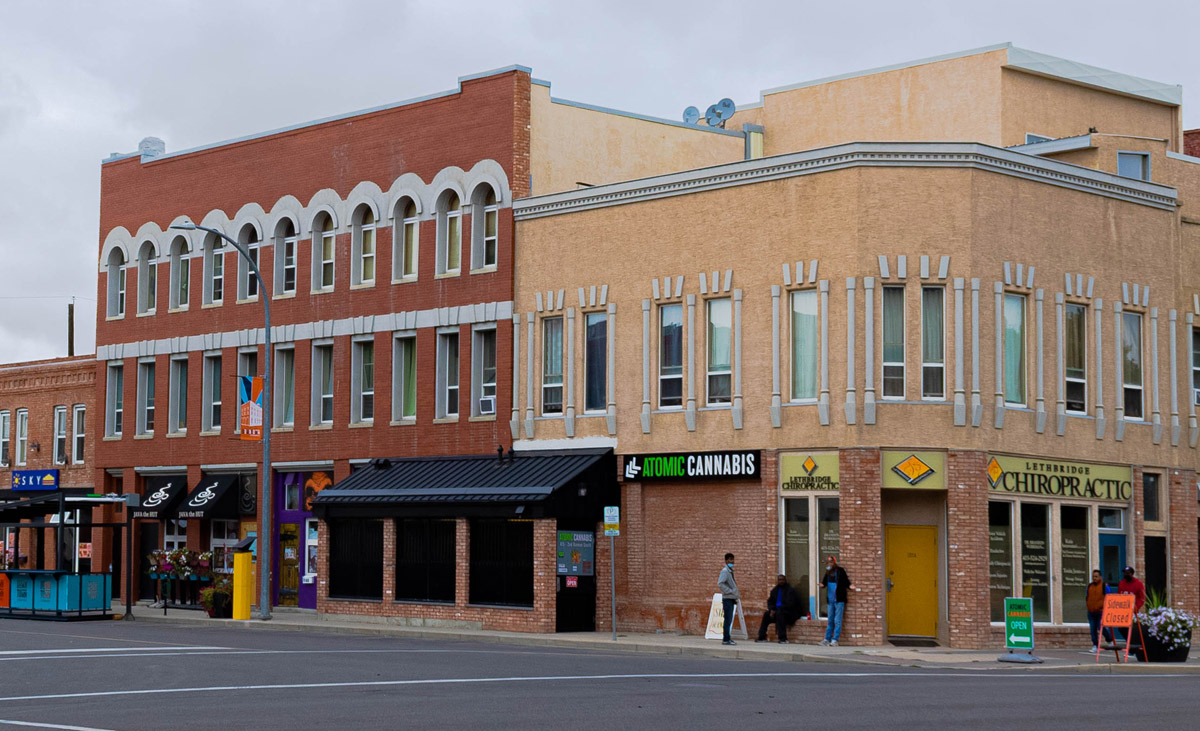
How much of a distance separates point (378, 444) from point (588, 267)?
817 centimetres

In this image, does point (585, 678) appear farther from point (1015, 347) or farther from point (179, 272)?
point (179, 272)

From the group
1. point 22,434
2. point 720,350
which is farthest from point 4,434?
point 720,350

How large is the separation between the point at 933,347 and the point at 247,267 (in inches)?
827

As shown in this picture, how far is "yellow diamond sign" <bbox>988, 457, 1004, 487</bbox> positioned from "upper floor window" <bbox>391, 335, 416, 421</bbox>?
15.0m

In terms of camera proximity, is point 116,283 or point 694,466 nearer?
point 694,466

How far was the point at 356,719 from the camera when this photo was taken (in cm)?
1658

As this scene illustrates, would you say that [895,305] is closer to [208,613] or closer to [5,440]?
[208,613]

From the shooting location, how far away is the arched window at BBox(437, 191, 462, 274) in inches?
1582

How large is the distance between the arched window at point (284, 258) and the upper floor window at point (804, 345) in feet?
53.8

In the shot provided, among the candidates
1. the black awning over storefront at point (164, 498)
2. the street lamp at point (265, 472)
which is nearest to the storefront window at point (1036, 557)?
the street lamp at point (265, 472)

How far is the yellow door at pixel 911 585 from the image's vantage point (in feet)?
105

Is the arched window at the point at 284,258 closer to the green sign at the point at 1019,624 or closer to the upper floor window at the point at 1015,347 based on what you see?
the upper floor window at the point at 1015,347

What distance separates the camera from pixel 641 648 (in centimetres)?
3102

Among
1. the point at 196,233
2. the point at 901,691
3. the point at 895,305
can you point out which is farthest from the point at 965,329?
the point at 196,233
